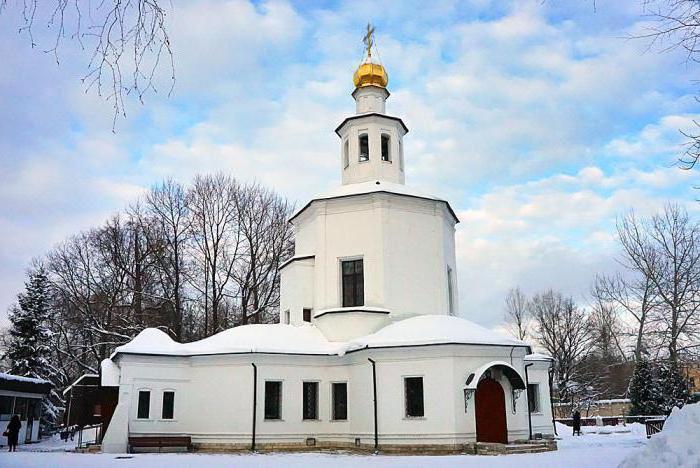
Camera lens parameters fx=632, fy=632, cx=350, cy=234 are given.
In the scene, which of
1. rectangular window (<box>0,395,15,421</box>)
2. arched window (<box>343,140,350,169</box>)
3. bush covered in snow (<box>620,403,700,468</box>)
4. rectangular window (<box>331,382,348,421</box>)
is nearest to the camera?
bush covered in snow (<box>620,403,700,468</box>)

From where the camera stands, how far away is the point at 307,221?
25.5 meters

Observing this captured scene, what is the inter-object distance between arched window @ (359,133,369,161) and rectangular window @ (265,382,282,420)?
977cm

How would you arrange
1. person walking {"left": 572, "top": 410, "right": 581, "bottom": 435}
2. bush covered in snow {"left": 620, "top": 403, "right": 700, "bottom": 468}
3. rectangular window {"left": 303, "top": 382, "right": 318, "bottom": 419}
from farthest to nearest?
person walking {"left": 572, "top": 410, "right": 581, "bottom": 435} < rectangular window {"left": 303, "top": 382, "right": 318, "bottom": 419} < bush covered in snow {"left": 620, "top": 403, "right": 700, "bottom": 468}

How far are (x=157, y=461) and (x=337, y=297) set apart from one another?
374 inches

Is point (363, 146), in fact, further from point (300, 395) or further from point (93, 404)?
point (93, 404)

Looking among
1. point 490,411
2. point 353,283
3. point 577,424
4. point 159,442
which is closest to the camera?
point 490,411

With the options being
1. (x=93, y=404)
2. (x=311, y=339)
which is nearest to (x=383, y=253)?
(x=311, y=339)

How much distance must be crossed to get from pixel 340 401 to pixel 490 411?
5.30 meters

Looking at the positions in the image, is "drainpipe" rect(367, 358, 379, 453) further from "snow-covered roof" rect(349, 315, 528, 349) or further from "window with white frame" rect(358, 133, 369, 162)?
Result: "window with white frame" rect(358, 133, 369, 162)

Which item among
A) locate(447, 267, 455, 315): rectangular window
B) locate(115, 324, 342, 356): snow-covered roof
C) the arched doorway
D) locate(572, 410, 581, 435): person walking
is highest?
locate(447, 267, 455, 315): rectangular window

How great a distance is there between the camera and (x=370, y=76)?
2641cm

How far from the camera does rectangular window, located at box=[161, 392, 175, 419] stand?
21.5 m

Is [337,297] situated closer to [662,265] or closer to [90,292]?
[90,292]

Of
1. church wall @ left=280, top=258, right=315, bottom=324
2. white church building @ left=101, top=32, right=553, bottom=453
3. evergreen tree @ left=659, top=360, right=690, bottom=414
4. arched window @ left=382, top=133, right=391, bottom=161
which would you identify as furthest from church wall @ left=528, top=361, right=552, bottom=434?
evergreen tree @ left=659, top=360, right=690, bottom=414
